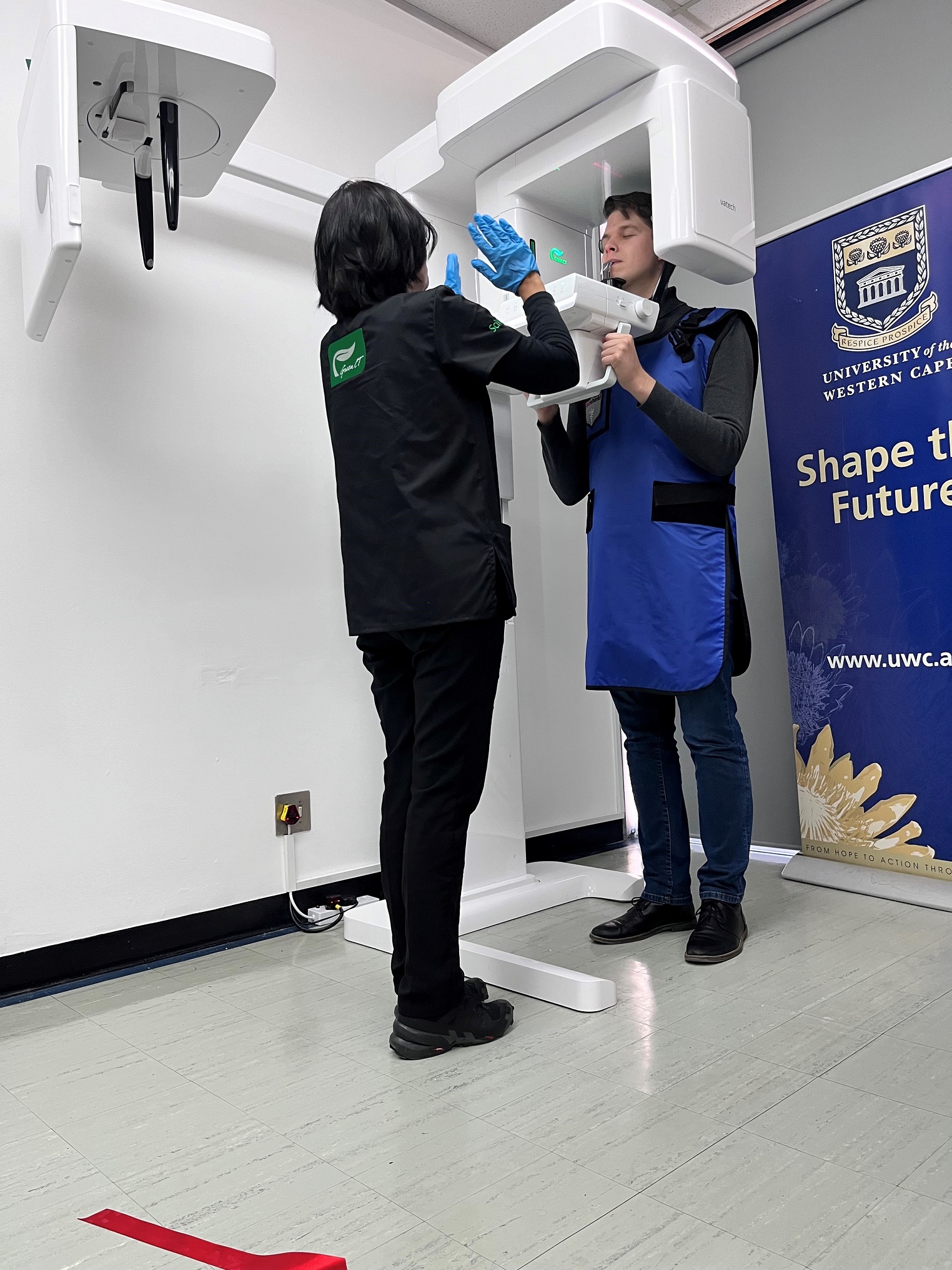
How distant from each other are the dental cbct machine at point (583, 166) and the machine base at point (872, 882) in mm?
767

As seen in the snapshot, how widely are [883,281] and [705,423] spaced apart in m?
0.86

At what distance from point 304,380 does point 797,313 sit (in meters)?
1.27

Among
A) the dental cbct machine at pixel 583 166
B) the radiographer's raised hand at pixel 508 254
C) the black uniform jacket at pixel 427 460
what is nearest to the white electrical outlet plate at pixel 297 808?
the dental cbct machine at pixel 583 166

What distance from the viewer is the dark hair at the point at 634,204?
195 cm

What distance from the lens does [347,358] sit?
4.98ft

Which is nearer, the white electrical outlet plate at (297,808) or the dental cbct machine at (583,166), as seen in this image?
the dental cbct machine at (583,166)

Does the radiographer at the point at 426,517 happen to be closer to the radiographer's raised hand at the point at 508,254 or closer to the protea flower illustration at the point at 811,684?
the radiographer's raised hand at the point at 508,254

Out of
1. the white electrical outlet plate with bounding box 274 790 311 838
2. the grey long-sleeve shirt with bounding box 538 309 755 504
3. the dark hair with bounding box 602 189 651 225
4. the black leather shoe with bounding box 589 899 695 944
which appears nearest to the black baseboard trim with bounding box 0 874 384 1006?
the white electrical outlet plate with bounding box 274 790 311 838

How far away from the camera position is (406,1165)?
1.18 meters

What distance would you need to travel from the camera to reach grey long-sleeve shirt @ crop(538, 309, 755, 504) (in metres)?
1.83

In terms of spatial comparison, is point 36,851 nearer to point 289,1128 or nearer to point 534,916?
point 289,1128

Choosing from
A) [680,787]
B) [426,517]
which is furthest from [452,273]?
[680,787]

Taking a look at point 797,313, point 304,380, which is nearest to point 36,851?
point 304,380

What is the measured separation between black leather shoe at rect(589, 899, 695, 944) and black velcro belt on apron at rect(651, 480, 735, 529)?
817mm
